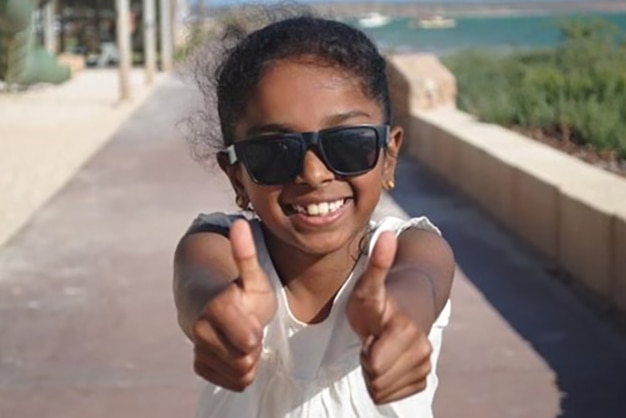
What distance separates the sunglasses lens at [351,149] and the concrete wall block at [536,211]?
5143mm

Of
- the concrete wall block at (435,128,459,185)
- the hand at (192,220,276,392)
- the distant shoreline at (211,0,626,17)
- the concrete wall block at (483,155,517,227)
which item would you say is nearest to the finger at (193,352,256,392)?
the hand at (192,220,276,392)

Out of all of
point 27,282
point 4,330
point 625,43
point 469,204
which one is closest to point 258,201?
point 4,330

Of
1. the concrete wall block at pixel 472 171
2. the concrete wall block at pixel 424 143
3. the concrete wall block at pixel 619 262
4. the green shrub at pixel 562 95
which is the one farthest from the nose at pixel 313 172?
the concrete wall block at pixel 424 143

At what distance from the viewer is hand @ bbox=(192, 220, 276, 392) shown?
169cm

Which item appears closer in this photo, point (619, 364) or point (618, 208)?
point (619, 364)

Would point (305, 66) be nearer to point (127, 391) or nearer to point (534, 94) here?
point (127, 391)

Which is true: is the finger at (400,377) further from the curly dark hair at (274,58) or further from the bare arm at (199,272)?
the curly dark hair at (274,58)

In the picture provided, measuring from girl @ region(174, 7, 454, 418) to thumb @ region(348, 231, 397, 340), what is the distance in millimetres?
236

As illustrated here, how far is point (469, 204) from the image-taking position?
31.4 feet

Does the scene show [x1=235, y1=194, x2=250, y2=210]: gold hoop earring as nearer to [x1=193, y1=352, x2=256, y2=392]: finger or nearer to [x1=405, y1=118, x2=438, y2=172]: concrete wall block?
[x1=193, y1=352, x2=256, y2=392]: finger

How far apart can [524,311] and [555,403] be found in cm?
142

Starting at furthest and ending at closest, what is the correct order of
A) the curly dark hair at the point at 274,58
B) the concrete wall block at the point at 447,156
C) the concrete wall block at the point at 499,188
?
the concrete wall block at the point at 447,156 → the concrete wall block at the point at 499,188 → the curly dark hair at the point at 274,58

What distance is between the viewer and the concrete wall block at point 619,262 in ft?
19.6

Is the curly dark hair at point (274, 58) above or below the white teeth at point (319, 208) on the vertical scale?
above
